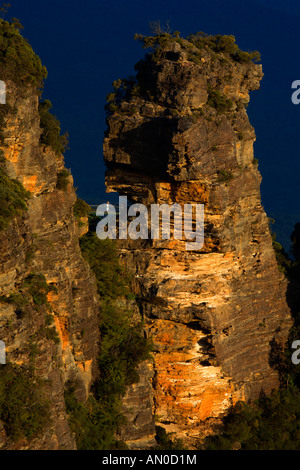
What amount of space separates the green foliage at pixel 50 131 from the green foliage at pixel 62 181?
1003 mm

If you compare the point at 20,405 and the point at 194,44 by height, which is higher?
the point at 194,44

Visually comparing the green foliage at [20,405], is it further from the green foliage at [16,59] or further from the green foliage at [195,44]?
the green foliage at [195,44]

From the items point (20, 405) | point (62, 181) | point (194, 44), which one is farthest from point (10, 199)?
point (194, 44)

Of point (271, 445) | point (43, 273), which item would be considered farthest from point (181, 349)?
point (43, 273)

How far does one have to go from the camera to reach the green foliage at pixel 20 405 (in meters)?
33.3

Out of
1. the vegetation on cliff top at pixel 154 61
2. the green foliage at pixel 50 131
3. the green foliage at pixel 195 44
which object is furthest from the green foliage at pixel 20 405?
the green foliage at pixel 195 44

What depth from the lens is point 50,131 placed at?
3991 centimetres

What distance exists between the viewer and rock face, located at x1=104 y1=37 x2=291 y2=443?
45.0 metres

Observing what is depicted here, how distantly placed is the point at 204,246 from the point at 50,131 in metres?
11.3

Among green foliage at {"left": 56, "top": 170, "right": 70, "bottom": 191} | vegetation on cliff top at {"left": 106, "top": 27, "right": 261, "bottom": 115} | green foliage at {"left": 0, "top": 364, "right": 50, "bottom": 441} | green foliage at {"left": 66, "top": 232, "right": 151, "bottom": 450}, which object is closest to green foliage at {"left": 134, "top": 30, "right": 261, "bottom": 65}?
vegetation on cliff top at {"left": 106, "top": 27, "right": 261, "bottom": 115}

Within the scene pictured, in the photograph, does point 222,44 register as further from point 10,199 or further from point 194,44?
point 10,199

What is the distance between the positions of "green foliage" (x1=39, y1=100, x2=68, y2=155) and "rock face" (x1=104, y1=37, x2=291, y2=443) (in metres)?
5.41

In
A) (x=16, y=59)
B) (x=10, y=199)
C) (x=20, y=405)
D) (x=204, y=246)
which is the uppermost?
(x=16, y=59)

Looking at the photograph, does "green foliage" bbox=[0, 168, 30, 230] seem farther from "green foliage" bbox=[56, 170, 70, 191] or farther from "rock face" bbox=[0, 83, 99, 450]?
"green foliage" bbox=[56, 170, 70, 191]
